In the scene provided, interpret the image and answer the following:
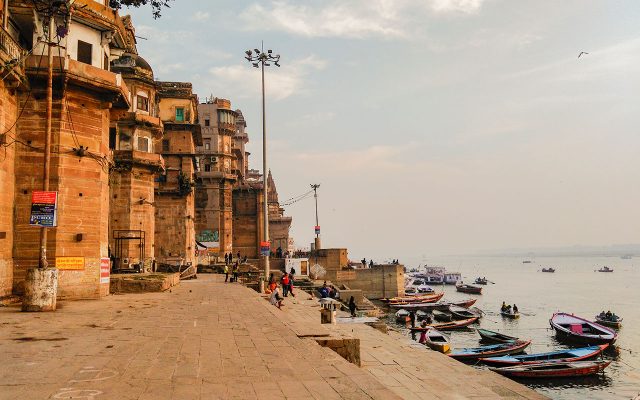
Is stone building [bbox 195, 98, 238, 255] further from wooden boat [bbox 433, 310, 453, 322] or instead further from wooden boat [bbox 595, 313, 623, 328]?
wooden boat [bbox 595, 313, 623, 328]

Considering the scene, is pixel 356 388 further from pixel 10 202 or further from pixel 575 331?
pixel 575 331

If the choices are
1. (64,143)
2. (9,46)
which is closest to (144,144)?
(64,143)

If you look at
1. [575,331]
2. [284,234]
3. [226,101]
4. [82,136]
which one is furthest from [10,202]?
[284,234]

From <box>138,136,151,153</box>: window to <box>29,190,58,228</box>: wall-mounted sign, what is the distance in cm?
2301

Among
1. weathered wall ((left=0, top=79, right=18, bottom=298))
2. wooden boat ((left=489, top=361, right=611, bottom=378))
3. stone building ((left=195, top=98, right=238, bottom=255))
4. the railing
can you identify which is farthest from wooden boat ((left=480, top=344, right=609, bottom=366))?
stone building ((left=195, top=98, right=238, bottom=255))

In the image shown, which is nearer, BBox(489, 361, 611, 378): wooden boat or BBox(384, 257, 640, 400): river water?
BBox(384, 257, 640, 400): river water

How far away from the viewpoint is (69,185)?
63.1ft

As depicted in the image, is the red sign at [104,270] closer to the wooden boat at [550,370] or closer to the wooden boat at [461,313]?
the wooden boat at [550,370]

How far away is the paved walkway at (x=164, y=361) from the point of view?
6.82 meters

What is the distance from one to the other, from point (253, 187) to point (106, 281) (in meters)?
45.1

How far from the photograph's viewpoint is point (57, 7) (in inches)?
684

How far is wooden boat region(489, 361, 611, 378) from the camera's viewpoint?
2616cm

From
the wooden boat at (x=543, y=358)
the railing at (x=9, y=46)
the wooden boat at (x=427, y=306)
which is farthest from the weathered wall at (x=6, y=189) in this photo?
the wooden boat at (x=427, y=306)

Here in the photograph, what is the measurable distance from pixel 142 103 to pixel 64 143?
20.6 metres
